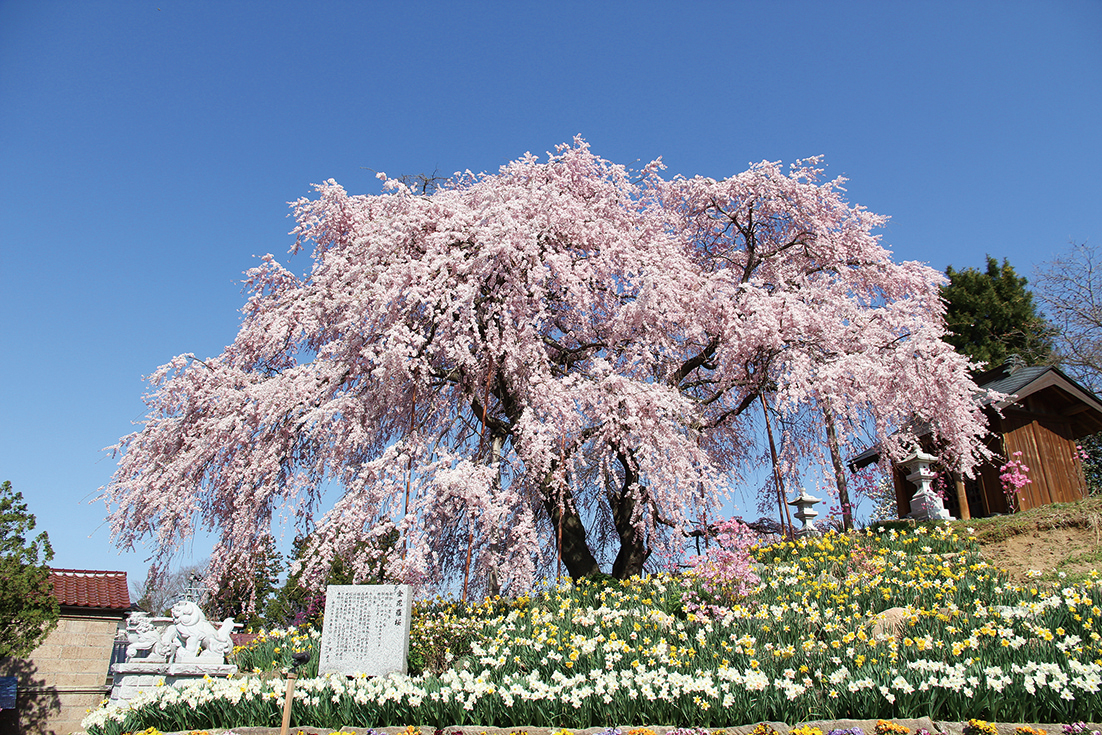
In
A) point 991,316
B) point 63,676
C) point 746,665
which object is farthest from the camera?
point 991,316

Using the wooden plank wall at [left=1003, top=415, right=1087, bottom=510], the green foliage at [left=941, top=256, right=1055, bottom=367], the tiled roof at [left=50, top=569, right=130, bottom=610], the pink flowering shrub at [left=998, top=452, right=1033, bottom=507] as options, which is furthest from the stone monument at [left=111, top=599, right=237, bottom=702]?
the green foliage at [left=941, top=256, right=1055, bottom=367]

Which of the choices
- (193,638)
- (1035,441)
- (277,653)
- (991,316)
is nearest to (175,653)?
(193,638)

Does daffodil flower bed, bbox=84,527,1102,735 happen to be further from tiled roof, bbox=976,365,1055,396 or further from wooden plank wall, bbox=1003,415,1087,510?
tiled roof, bbox=976,365,1055,396

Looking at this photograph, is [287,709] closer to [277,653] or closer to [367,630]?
[367,630]


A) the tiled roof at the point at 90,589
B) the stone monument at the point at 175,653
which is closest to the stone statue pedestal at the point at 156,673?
the stone monument at the point at 175,653

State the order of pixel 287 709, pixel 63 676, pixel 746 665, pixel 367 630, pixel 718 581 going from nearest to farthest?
1. pixel 287 709
2. pixel 746 665
3. pixel 367 630
4. pixel 718 581
5. pixel 63 676

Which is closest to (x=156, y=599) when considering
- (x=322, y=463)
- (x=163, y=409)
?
(x=163, y=409)

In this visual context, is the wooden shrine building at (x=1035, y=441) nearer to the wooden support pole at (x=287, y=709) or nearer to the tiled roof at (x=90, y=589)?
the wooden support pole at (x=287, y=709)

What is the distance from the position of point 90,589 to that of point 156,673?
1235cm

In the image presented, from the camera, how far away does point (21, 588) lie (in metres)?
13.8

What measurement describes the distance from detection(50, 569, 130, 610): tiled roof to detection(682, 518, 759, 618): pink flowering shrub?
1583 cm

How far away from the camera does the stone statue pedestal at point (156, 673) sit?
8334mm

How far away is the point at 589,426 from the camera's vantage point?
12211 mm

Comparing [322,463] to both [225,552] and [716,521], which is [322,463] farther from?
[716,521]
